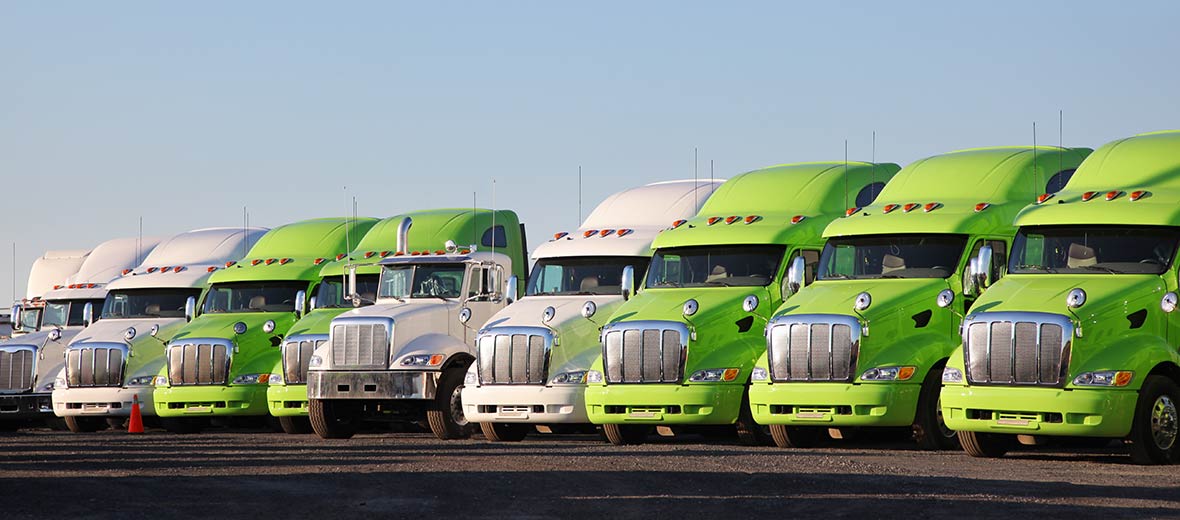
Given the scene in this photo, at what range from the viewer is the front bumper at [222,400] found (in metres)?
29.9

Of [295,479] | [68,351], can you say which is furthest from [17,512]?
[68,351]

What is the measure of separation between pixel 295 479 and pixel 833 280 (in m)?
7.64

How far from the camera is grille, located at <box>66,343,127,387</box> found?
31.4 m

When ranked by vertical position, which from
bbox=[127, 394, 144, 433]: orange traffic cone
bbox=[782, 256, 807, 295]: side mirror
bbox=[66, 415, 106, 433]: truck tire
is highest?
bbox=[782, 256, 807, 295]: side mirror

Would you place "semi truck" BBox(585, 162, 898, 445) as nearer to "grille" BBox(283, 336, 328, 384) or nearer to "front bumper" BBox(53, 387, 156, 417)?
"grille" BBox(283, 336, 328, 384)

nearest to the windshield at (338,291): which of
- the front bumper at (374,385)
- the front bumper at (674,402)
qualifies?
the front bumper at (374,385)

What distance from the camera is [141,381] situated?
103 feet

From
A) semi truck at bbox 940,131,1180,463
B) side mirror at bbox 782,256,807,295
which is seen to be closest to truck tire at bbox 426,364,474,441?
side mirror at bbox 782,256,807,295

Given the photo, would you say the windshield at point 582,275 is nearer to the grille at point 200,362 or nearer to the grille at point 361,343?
the grille at point 361,343

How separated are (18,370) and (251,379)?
6.20 m

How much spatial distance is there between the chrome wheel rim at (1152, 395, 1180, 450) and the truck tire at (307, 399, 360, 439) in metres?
12.1

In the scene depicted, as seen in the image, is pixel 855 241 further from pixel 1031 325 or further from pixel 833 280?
pixel 1031 325

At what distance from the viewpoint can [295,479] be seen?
17812 mm

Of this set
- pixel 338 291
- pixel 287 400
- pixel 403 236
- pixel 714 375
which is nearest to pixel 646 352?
pixel 714 375
